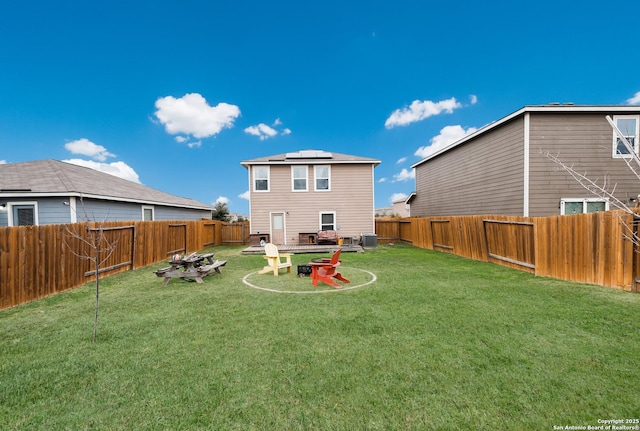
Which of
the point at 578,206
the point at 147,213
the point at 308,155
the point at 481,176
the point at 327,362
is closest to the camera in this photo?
the point at 327,362

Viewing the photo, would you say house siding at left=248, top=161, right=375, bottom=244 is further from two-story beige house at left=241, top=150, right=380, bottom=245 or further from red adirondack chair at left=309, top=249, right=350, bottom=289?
red adirondack chair at left=309, top=249, right=350, bottom=289

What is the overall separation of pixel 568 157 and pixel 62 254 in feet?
59.2

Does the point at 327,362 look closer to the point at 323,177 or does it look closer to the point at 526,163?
the point at 526,163

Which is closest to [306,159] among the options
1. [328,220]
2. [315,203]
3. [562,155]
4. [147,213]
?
[315,203]

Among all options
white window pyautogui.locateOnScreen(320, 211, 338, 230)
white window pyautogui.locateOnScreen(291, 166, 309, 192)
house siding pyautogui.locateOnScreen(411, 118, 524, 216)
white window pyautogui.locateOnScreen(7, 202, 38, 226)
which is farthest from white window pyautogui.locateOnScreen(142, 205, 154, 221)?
house siding pyautogui.locateOnScreen(411, 118, 524, 216)

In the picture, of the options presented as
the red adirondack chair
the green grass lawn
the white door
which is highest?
the white door

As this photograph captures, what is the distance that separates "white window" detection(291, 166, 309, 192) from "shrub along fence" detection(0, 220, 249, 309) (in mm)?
7569

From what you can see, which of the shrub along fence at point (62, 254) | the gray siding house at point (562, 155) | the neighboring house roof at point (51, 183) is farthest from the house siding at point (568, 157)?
the neighboring house roof at point (51, 183)

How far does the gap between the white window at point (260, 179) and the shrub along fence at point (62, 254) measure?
596 cm

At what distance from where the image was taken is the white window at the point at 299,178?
1608 centimetres

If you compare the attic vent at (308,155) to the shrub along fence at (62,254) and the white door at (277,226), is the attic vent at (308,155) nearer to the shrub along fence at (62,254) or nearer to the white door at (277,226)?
the white door at (277,226)

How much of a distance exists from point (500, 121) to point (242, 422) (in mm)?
14099

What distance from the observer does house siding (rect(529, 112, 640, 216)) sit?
34.5 ft

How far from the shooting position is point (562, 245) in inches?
269
